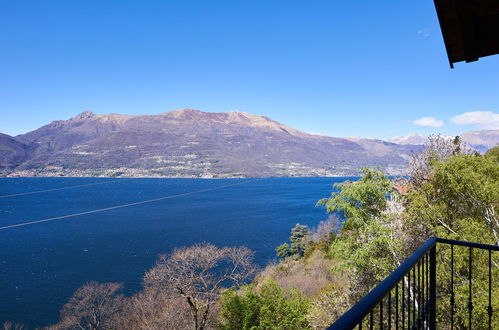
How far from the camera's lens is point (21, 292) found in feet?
79.2

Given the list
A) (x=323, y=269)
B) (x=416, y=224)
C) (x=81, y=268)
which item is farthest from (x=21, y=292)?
(x=416, y=224)

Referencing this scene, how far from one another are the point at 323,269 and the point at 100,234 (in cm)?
3249

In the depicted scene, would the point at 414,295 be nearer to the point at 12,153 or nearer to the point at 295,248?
the point at 295,248

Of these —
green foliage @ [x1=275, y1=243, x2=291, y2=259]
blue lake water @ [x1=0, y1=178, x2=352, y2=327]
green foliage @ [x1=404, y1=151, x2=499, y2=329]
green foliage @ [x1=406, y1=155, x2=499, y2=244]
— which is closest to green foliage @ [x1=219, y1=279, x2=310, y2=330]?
green foliage @ [x1=404, y1=151, x2=499, y2=329]

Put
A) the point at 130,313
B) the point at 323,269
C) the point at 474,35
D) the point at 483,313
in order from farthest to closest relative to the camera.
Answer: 1. the point at 323,269
2. the point at 130,313
3. the point at 483,313
4. the point at 474,35

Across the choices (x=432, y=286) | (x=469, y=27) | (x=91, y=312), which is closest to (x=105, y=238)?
(x=91, y=312)

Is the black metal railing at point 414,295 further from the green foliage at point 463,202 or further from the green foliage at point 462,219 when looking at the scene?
the green foliage at point 463,202

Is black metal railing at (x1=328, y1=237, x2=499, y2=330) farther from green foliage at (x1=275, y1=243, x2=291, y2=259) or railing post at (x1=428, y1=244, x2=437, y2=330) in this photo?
green foliage at (x1=275, y1=243, x2=291, y2=259)

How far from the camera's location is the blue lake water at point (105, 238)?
24719 millimetres

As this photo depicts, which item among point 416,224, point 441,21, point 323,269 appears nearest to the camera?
point 441,21

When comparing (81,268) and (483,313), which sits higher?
(483,313)

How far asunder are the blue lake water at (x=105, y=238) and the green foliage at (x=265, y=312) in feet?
41.9

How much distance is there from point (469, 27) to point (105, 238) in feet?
148

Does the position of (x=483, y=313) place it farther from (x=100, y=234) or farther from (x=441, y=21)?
(x=100, y=234)
